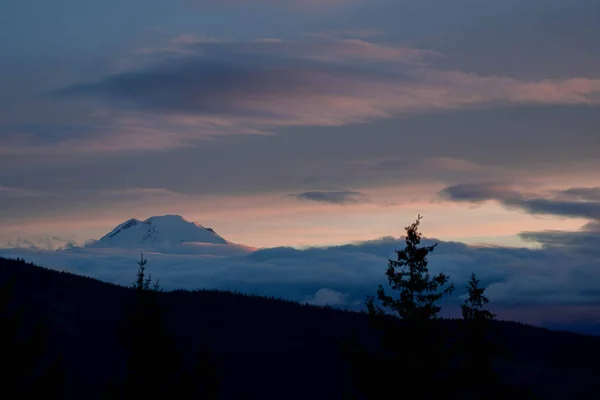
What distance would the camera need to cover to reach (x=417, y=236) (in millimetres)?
41594

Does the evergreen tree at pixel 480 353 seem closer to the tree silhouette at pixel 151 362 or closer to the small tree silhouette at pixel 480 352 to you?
the small tree silhouette at pixel 480 352

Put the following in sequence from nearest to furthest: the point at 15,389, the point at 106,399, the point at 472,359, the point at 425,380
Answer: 1. the point at 15,389
2. the point at 425,380
3. the point at 106,399
4. the point at 472,359

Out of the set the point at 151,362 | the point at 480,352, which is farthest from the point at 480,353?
the point at 151,362

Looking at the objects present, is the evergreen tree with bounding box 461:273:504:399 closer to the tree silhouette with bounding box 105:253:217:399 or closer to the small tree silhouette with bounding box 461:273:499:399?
the small tree silhouette with bounding box 461:273:499:399

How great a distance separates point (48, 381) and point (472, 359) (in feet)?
89.7

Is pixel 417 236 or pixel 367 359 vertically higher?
pixel 417 236

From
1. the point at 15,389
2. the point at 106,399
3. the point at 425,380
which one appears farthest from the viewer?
the point at 106,399

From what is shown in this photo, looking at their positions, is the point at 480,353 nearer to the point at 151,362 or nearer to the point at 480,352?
the point at 480,352

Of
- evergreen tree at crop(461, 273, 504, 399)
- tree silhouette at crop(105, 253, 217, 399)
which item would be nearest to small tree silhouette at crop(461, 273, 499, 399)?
evergreen tree at crop(461, 273, 504, 399)

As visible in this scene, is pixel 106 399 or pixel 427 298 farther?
pixel 106 399

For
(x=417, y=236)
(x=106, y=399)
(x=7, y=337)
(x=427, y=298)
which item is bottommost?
(x=106, y=399)

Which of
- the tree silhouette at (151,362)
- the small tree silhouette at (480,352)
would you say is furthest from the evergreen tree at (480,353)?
the tree silhouette at (151,362)

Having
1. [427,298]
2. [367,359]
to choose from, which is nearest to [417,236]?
[427,298]

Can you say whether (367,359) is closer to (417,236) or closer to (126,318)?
(417,236)
